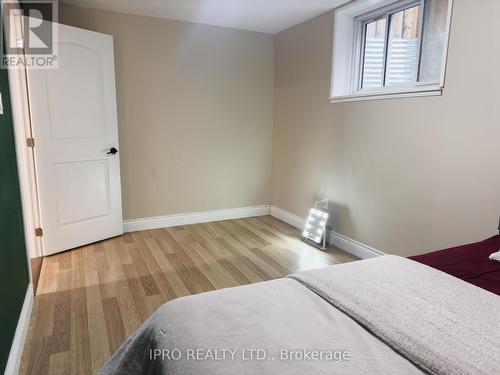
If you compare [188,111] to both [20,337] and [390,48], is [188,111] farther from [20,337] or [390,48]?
[20,337]

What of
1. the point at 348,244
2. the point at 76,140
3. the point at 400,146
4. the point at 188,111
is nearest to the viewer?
the point at 400,146

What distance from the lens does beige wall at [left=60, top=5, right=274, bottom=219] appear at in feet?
11.9

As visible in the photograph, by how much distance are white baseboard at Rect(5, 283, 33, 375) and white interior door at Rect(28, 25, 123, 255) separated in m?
1.06

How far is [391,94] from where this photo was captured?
2740mm

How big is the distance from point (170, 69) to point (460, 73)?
280 cm

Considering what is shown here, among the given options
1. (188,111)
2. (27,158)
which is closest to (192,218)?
(188,111)

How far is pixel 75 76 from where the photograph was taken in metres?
3.13

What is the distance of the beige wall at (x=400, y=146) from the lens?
214 centimetres

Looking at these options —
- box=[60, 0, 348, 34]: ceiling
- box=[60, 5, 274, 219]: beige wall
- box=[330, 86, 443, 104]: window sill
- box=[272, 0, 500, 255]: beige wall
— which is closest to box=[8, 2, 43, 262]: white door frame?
box=[60, 5, 274, 219]: beige wall

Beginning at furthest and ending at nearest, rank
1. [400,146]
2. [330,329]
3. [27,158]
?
[27,158], [400,146], [330,329]

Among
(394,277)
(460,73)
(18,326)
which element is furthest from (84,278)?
(460,73)

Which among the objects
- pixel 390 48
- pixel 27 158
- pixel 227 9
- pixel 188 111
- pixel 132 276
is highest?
pixel 227 9

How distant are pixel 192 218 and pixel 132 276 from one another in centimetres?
152

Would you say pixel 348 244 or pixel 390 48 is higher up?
pixel 390 48
